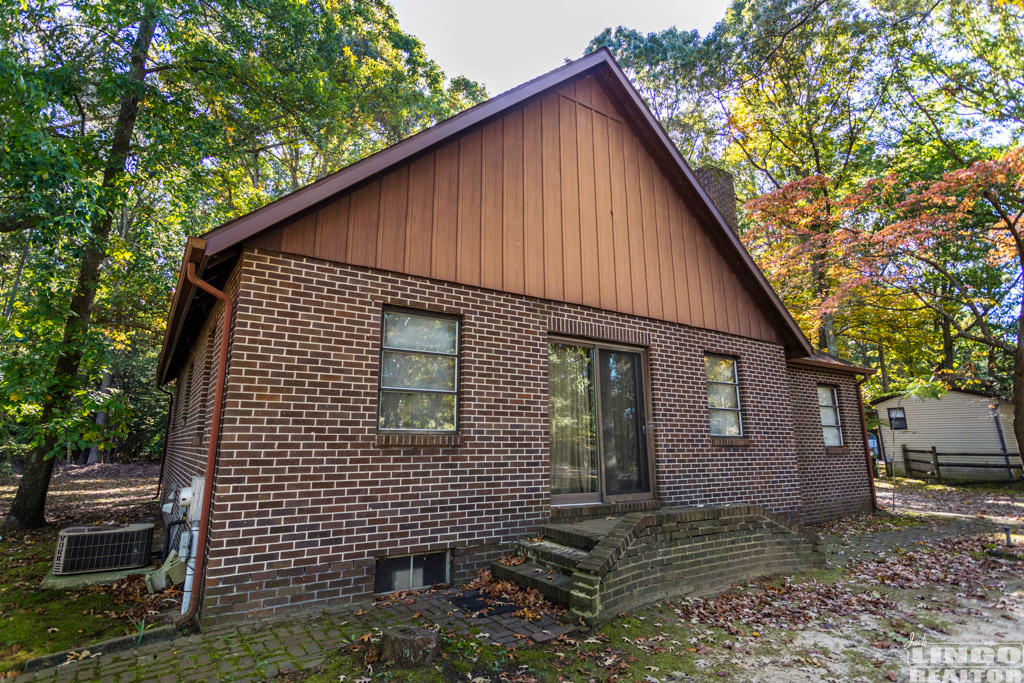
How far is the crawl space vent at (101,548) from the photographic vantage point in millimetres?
5711

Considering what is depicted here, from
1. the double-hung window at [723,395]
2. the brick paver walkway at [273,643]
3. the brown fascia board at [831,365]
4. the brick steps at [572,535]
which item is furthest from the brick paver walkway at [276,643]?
the brown fascia board at [831,365]

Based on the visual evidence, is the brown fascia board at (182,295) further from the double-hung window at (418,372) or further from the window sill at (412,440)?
the window sill at (412,440)

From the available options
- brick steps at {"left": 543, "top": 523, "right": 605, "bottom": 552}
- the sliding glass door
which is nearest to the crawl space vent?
brick steps at {"left": 543, "top": 523, "right": 605, "bottom": 552}

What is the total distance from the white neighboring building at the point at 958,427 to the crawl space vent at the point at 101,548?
2328cm

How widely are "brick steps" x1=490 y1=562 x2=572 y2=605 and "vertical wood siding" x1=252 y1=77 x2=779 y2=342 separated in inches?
130

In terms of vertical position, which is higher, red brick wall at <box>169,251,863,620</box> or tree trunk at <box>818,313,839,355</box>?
tree trunk at <box>818,313,839,355</box>

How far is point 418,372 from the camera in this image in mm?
5688

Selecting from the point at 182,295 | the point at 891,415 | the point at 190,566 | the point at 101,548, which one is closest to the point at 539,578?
the point at 190,566

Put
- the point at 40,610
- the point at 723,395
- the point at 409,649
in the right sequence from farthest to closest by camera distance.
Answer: the point at 723,395, the point at 40,610, the point at 409,649

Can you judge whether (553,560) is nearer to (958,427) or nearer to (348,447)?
(348,447)

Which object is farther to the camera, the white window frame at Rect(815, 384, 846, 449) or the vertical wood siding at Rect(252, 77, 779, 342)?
the white window frame at Rect(815, 384, 846, 449)

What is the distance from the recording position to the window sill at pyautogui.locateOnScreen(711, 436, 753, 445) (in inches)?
321

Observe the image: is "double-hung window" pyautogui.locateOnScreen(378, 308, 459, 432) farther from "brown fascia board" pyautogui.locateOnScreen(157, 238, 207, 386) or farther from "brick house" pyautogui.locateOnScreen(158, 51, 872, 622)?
"brown fascia board" pyautogui.locateOnScreen(157, 238, 207, 386)

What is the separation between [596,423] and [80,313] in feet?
34.8
